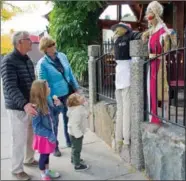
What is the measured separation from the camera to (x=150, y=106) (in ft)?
12.7

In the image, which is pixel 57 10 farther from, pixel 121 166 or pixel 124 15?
pixel 121 166

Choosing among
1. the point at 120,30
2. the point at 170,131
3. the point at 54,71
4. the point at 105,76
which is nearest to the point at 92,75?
the point at 105,76

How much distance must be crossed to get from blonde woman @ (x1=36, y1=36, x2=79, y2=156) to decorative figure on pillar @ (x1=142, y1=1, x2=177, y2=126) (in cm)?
127

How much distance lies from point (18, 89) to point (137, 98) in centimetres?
143

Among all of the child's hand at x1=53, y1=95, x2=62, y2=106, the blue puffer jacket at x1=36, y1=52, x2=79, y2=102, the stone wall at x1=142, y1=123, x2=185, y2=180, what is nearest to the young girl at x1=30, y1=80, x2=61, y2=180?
the child's hand at x1=53, y1=95, x2=62, y2=106

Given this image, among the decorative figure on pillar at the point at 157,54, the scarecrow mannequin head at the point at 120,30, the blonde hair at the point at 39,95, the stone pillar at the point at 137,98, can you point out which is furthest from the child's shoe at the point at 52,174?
the scarecrow mannequin head at the point at 120,30

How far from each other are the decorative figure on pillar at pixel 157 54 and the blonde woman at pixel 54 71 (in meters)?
1.27

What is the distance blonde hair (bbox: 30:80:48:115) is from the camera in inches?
139

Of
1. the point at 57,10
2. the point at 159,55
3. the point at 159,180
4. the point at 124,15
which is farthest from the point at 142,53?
the point at 124,15

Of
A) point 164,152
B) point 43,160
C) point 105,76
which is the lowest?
point 43,160

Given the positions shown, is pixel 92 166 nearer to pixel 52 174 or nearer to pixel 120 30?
pixel 52 174

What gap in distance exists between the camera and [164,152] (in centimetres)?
330

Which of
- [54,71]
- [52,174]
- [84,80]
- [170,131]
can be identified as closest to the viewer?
[170,131]

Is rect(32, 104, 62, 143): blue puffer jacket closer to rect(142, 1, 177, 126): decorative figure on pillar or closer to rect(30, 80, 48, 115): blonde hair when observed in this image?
rect(30, 80, 48, 115): blonde hair
